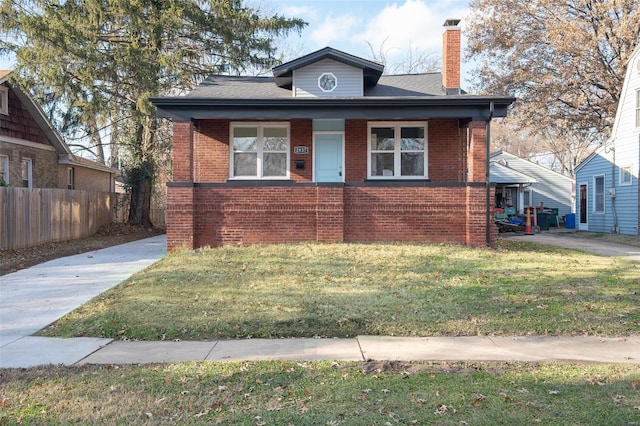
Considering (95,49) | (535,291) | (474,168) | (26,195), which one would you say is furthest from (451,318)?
(95,49)

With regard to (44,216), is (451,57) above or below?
above

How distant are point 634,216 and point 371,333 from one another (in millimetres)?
17058

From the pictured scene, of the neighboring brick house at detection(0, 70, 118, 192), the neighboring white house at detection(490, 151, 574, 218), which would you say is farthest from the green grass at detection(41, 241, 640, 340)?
the neighboring white house at detection(490, 151, 574, 218)

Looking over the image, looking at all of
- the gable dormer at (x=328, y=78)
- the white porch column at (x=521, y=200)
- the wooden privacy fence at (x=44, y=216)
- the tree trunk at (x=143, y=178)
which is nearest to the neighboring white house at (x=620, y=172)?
the white porch column at (x=521, y=200)

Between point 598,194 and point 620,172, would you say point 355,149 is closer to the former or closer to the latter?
point 620,172

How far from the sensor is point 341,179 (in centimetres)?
1403

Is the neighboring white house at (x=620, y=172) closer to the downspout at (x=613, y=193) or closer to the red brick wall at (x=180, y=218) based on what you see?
the downspout at (x=613, y=193)

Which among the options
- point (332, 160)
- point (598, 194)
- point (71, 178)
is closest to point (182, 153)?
point (332, 160)

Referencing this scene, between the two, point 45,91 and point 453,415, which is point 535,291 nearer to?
point 453,415

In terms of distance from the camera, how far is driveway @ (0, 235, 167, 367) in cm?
583

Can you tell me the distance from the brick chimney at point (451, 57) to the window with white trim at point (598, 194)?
470 inches

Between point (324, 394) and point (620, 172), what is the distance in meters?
20.2

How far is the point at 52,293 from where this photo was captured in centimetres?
866

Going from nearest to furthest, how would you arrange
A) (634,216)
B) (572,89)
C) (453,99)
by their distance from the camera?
(453,99) < (634,216) < (572,89)
